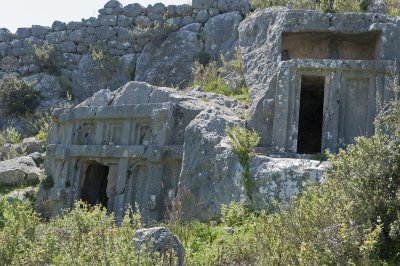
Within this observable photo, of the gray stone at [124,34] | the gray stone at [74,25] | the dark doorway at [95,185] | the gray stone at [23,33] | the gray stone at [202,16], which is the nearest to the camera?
the dark doorway at [95,185]

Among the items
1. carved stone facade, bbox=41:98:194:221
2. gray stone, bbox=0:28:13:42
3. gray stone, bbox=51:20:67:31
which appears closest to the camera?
carved stone facade, bbox=41:98:194:221

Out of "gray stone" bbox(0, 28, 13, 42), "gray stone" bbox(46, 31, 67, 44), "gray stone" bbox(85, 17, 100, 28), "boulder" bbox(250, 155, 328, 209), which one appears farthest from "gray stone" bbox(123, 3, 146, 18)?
"boulder" bbox(250, 155, 328, 209)

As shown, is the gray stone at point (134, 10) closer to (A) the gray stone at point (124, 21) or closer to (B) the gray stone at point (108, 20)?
(A) the gray stone at point (124, 21)

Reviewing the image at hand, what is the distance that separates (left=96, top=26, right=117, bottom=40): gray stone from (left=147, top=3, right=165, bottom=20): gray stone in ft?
4.24

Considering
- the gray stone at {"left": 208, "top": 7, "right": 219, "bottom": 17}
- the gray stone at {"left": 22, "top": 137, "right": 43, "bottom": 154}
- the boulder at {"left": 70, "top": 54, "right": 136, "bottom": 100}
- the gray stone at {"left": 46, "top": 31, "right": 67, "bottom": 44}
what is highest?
the gray stone at {"left": 208, "top": 7, "right": 219, "bottom": 17}

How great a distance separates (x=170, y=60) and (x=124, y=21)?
Result: 115 inches

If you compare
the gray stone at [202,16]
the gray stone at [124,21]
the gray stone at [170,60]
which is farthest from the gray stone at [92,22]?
the gray stone at [202,16]

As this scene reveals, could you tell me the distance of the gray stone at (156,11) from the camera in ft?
61.0

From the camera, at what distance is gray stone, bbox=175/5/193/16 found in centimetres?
1817

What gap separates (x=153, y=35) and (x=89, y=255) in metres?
13.5

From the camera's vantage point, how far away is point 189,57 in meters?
17.0

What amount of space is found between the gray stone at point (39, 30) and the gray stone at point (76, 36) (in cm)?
113

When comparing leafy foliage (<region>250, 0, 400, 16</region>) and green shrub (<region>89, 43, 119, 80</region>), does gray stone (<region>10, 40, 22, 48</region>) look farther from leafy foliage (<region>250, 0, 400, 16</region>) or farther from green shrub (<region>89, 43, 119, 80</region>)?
leafy foliage (<region>250, 0, 400, 16</region>)

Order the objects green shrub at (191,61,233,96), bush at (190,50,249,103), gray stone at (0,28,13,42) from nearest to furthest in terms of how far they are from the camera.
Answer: bush at (190,50,249,103) < green shrub at (191,61,233,96) < gray stone at (0,28,13,42)
